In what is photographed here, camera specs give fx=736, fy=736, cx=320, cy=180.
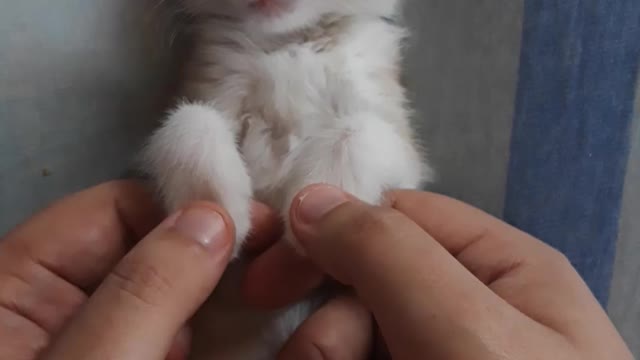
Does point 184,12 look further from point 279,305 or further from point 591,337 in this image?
point 591,337

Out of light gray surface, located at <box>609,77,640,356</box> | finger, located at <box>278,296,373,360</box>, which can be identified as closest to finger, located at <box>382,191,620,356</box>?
finger, located at <box>278,296,373,360</box>

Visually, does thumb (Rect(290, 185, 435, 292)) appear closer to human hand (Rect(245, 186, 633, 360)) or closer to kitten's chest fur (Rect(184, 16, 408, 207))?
human hand (Rect(245, 186, 633, 360))

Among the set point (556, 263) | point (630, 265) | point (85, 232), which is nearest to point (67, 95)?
point (85, 232)

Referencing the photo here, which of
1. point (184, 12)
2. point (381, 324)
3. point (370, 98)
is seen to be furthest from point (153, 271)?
point (184, 12)

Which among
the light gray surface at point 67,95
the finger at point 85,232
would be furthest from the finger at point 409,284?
the light gray surface at point 67,95

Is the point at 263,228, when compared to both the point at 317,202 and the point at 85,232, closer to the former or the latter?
the point at 317,202

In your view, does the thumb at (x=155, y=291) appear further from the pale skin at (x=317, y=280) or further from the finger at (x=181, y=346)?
the finger at (x=181, y=346)
